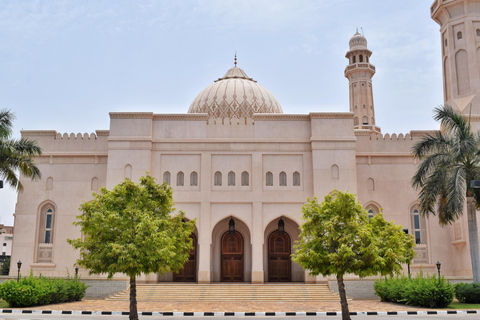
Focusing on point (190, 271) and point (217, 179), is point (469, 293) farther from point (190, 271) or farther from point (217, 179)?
point (190, 271)

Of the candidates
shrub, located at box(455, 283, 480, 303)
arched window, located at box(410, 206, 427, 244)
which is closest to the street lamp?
arched window, located at box(410, 206, 427, 244)

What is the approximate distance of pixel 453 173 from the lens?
66.6 feet

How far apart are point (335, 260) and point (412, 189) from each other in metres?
14.0

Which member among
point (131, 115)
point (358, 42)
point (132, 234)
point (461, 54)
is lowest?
point (132, 234)

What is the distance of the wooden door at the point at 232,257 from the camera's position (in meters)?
27.0

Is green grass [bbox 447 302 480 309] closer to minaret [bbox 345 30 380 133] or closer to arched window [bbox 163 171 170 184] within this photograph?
arched window [bbox 163 171 170 184]

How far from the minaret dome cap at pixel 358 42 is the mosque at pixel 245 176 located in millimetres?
14528

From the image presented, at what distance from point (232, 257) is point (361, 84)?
21414 mm

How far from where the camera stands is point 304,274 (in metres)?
26.3

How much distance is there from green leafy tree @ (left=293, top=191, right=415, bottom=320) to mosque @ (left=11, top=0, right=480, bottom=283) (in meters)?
10.1

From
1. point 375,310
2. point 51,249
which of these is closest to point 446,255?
point 375,310

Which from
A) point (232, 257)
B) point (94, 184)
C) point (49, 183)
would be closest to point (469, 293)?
point (232, 257)

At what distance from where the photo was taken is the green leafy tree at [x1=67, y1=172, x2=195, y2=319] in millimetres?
14609

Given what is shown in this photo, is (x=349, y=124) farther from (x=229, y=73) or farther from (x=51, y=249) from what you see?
(x=51, y=249)
